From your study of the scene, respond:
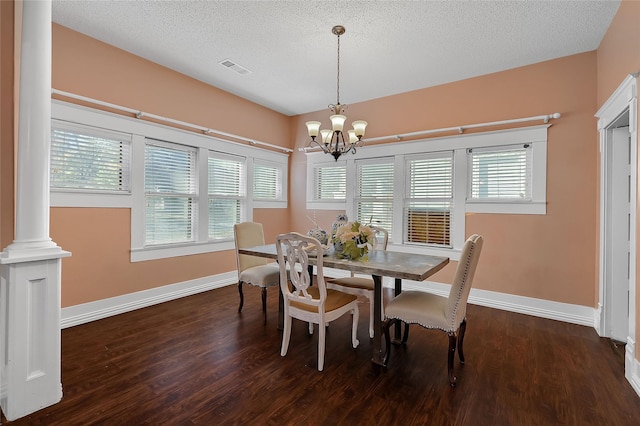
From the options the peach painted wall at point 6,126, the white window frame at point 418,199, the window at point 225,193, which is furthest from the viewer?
the window at point 225,193

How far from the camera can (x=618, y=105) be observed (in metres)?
2.63

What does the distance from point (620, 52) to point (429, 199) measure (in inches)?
92.8

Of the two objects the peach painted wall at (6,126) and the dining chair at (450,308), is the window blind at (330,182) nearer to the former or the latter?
the dining chair at (450,308)

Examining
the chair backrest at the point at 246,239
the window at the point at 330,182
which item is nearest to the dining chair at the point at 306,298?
the chair backrest at the point at 246,239

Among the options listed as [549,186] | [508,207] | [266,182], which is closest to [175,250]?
[266,182]

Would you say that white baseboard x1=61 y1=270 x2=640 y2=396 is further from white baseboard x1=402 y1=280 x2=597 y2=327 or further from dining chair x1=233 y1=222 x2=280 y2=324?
dining chair x1=233 y1=222 x2=280 y2=324

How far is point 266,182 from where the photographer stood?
5508 millimetres

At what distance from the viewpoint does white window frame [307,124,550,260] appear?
364cm

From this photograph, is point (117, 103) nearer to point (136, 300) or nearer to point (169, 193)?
point (169, 193)

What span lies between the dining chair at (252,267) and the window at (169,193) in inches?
42.3

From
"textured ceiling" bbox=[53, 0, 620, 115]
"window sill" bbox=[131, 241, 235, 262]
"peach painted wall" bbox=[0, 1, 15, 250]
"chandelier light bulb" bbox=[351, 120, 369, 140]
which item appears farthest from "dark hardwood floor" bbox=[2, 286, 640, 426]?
"textured ceiling" bbox=[53, 0, 620, 115]

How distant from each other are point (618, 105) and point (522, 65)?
1.39 metres

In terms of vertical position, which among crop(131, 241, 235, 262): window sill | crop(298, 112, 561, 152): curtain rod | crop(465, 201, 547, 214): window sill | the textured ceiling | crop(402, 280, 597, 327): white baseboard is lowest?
crop(402, 280, 597, 327): white baseboard

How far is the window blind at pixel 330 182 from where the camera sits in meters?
5.29
